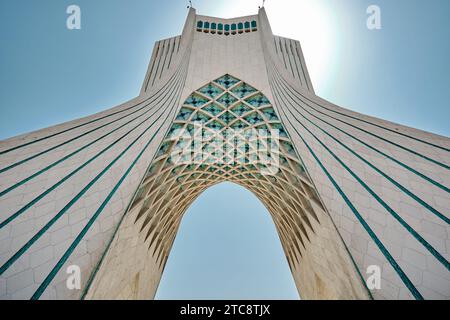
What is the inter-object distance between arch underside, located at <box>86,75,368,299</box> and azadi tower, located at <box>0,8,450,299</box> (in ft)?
0.25

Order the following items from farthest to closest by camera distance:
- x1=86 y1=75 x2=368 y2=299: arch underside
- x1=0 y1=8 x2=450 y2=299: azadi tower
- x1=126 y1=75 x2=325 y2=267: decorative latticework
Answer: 1. x1=126 y1=75 x2=325 y2=267: decorative latticework
2. x1=86 y1=75 x2=368 y2=299: arch underside
3. x1=0 y1=8 x2=450 y2=299: azadi tower

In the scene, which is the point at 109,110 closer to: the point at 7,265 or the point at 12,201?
the point at 12,201

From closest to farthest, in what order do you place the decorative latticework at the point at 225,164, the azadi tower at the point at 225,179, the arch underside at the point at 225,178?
the azadi tower at the point at 225,179, the arch underside at the point at 225,178, the decorative latticework at the point at 225,164

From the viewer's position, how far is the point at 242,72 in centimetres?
995

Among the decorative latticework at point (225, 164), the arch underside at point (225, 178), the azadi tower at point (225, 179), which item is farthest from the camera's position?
the decorative latticework at point (225, 164)

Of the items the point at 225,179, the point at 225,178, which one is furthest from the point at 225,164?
the point at 225,179

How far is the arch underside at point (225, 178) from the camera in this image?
709 cm

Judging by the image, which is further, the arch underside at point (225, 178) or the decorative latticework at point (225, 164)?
the decorative latticework at point (225, 164)

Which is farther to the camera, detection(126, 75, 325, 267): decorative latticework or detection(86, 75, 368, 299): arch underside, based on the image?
detection(126, 75, 325, 267): decorative latticework

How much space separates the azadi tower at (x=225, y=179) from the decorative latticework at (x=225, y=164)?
0.08 m

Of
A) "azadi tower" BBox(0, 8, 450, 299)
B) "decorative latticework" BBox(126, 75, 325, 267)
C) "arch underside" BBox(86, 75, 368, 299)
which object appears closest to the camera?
"azadi tower" BBox(0, 8, 450, 299)

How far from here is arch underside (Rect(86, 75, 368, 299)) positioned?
23.2 feet

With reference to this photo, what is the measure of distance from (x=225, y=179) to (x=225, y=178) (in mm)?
153
